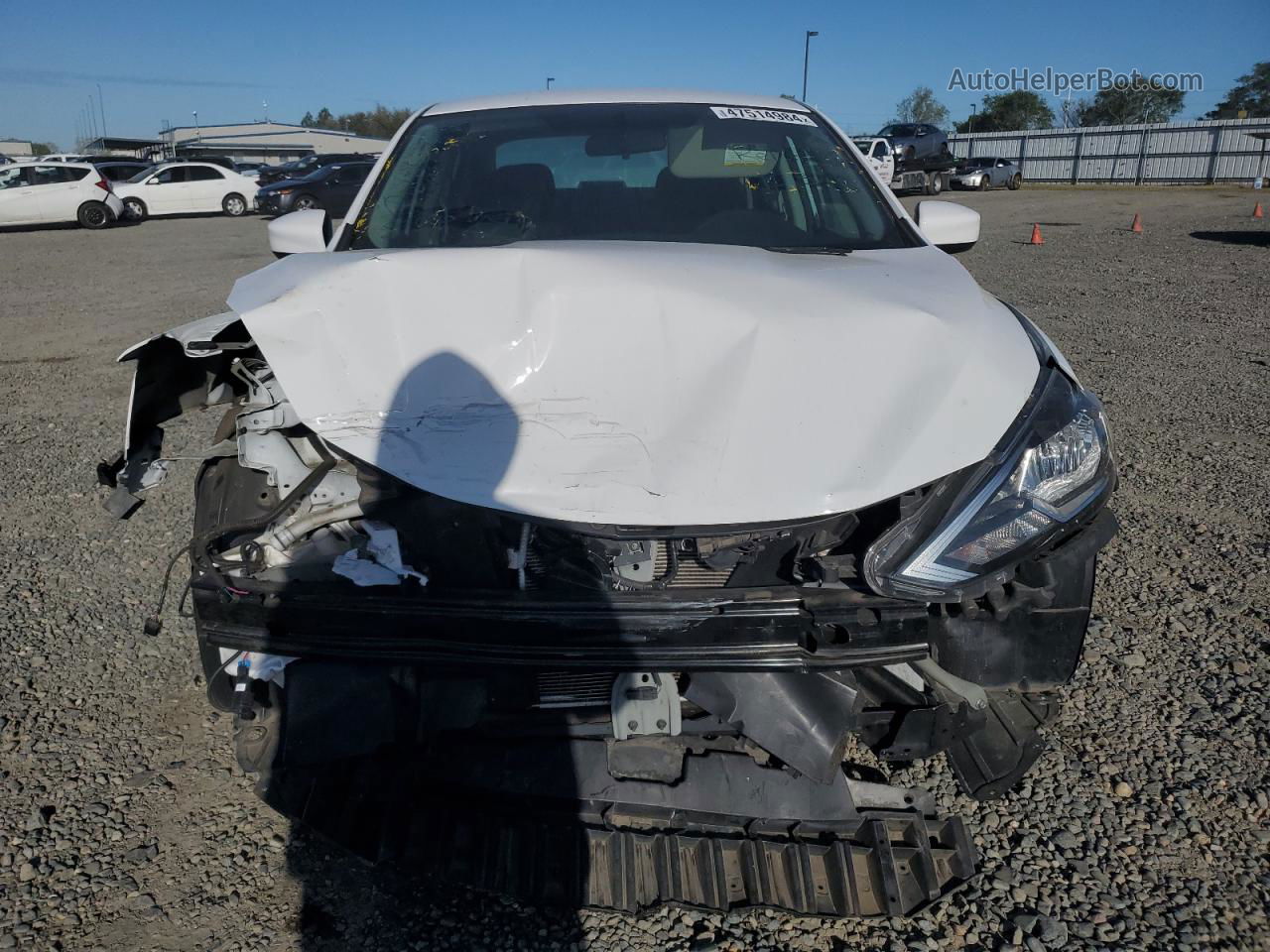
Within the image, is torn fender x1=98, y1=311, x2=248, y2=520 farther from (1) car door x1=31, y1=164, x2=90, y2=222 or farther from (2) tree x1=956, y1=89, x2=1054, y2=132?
(2) tree x1=956, y1=89, x2=1054, y2=132

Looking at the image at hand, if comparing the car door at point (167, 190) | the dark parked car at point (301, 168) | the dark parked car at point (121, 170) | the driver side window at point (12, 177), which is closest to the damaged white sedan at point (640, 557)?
the driver side window at point (12, 177)

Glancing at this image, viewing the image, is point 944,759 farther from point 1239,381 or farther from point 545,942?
point 1239,381

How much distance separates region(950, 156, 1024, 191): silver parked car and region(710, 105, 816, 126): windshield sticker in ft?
95.9

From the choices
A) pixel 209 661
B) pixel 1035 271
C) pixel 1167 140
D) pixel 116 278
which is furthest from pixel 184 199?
pixel 1167 140

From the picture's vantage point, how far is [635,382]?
1.94 metres

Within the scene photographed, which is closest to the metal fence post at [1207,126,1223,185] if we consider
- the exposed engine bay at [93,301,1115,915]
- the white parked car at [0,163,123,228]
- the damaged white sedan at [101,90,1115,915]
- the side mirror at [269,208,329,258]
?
the white parked car at [0,163,123,228]

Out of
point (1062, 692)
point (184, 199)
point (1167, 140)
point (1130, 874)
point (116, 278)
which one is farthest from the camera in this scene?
point (1167, 140)

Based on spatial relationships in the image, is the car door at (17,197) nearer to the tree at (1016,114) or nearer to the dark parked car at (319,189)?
the dark parked car at (319,189)

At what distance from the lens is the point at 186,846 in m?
2.28

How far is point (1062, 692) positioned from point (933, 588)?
1.35 m

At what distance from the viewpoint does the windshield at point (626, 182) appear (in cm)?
290

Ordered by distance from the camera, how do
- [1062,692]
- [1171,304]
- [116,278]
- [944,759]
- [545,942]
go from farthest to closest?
[116,278], [1171,304], [1062,692], [944,759], [545,942]

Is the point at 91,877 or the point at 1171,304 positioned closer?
the point at 91,877

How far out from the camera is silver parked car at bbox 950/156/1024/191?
29.9 metres
